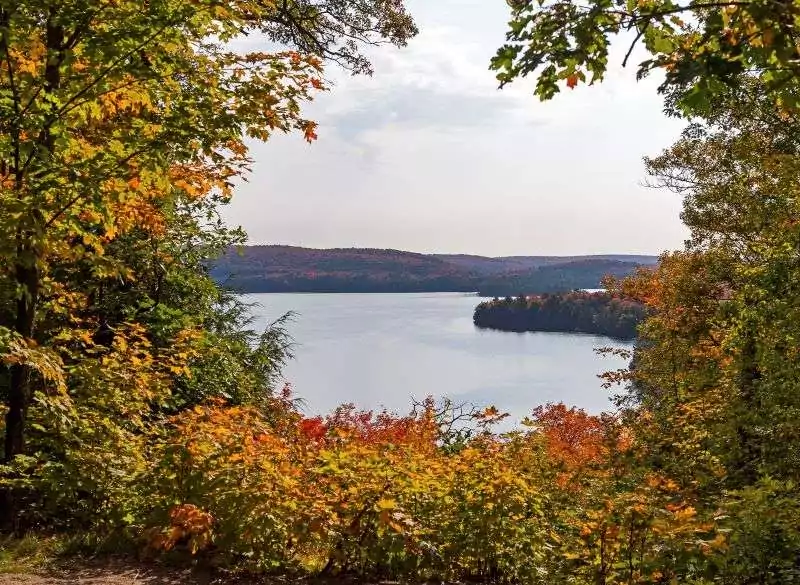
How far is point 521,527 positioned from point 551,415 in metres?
36.9

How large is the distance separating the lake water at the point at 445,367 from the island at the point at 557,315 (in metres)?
2.48

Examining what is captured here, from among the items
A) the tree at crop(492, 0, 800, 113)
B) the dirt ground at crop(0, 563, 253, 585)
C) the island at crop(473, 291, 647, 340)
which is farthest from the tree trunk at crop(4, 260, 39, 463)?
the island at crop(473, 291, 647, 340)

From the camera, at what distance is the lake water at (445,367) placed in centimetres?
7069

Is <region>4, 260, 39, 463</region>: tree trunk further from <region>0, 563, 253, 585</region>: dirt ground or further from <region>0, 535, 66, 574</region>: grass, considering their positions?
<region>0, 563, 253, 585</region>: dirt ground

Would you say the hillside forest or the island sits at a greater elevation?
the hillside forest

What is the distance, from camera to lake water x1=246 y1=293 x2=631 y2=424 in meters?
70.7

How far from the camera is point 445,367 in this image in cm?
9244

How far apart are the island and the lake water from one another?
8.15ft

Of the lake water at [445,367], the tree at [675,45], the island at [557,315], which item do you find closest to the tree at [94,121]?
the tree at [675,45]

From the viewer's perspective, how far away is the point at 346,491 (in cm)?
588

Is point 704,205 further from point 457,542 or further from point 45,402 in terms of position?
point 45,402

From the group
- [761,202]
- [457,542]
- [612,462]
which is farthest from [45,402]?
[761,202]

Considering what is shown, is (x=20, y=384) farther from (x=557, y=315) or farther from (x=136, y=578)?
(x=557, y=315)

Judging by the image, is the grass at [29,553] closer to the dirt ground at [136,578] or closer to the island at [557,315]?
the dirt ground at [136,578]
